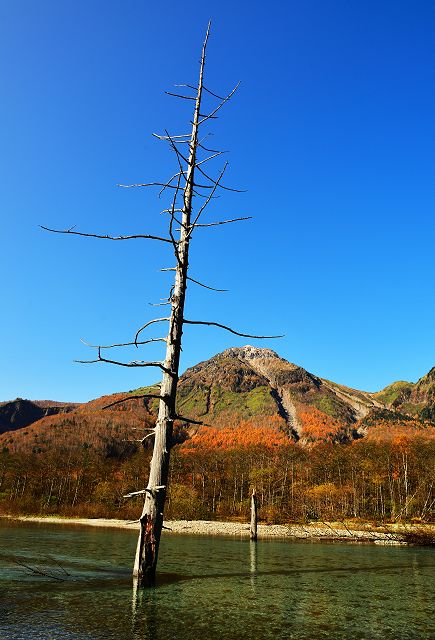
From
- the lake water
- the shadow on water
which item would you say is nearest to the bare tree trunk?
the lake water

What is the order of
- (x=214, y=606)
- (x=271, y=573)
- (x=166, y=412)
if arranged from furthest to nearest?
(x=271, y=573) < (x=166, y=412) < (x=214, y=606)

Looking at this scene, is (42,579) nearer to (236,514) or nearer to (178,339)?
(178,339)

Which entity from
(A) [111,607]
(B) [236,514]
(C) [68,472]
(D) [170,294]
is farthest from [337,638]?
(C) [68,472]

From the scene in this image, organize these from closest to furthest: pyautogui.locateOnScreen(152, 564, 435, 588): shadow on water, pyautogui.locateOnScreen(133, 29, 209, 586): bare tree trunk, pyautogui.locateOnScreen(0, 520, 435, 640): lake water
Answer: pyautogui.locateOnScreen(0, 520, 435, 640): lake water < pyautogui.locateOnScreen(133, 29, 209, 586): bare tree trunk < pyautogui.locateOnScreen(152, 564, 435, 588): shadow on water

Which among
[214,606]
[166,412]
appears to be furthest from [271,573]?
[166,412]

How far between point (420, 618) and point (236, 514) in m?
84.5

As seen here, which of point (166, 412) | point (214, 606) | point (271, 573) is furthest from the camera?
point (271, 573)

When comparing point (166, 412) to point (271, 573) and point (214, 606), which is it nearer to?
point (214, 606)

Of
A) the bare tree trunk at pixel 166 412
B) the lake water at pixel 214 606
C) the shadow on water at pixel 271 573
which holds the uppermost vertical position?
the bare tree trunk at pixel 166 412

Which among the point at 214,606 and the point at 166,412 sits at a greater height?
the point at 166,412

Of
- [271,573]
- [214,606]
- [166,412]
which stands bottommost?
[271,573]

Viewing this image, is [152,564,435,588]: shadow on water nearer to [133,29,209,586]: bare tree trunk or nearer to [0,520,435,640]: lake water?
[0,520,435,640]: lake water

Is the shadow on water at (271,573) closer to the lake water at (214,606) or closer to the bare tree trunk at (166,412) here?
the lake water at (214,606)

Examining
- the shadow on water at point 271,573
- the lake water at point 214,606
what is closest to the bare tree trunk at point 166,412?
the lake water at point 214,606
